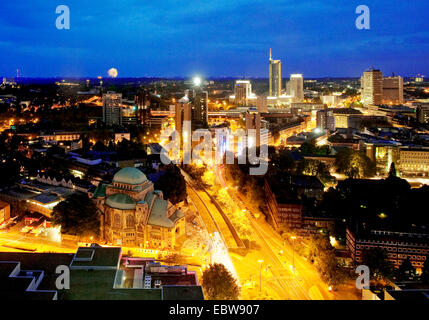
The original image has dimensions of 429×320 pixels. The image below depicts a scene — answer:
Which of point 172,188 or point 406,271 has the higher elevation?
point 172,188

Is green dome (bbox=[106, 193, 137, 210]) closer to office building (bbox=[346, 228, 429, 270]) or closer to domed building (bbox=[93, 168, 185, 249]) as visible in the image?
domed building (bbox=[93, 168, 185, 249])

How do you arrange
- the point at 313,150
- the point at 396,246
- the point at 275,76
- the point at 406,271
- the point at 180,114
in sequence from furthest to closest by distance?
the point at 275,76 < the point at 180,114 < the point at 313,150 < the point at 396,246 < the point at 406,271

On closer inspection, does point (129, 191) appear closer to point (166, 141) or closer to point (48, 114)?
point (166, 141)

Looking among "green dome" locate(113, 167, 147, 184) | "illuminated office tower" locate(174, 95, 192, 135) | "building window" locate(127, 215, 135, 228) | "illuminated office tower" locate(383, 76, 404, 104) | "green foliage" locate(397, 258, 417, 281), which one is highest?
"illuminated office tower" locate(383, 76, 404, 104)

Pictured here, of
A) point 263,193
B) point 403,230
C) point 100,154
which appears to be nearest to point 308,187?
point 263,193

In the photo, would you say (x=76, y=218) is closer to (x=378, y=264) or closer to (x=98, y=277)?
(x=98, y=277)

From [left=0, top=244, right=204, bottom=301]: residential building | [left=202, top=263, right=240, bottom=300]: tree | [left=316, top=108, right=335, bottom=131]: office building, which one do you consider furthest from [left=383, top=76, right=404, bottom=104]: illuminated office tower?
[left=0, top=244, right=204, bottom=301]: residential building

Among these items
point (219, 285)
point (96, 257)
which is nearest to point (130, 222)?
point (96, 257)
